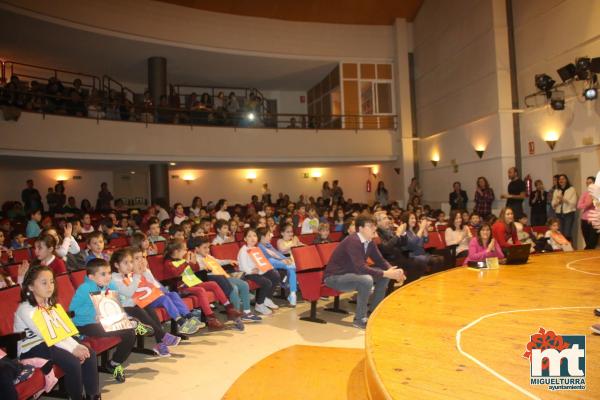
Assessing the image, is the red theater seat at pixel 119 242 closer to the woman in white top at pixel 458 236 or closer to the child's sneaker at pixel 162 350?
the child's sneaker at pixel 162 350

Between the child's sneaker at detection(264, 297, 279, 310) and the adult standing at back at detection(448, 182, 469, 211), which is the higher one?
the adult standing at back at detection(448, 182, 469, 211)

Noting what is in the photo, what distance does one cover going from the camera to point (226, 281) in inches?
222

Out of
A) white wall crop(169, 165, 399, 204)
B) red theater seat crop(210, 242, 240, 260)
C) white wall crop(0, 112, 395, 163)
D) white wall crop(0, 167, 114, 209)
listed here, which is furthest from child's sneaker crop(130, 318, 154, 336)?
white wall crop(169, 165, 399, 204)

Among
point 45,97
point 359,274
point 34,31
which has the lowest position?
point 359,274

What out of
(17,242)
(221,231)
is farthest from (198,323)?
(17,242)

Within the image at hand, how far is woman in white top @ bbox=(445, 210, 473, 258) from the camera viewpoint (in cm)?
734

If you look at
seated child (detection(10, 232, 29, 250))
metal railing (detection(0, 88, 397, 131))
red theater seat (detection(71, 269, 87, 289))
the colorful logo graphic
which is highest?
metal railing (detection(0, 88, 397, 131))

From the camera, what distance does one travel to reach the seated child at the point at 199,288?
5.18 metres

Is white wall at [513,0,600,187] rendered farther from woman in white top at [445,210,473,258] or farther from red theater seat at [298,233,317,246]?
red theater seat at [298,233,317,246]

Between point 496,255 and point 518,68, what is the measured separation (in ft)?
24.3

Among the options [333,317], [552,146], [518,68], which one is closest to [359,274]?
[333,317]

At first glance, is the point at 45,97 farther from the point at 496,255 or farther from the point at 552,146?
the point at 552,146

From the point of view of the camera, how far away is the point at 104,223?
8.49m

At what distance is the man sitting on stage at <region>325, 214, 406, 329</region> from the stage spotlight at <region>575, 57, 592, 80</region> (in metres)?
6.13
